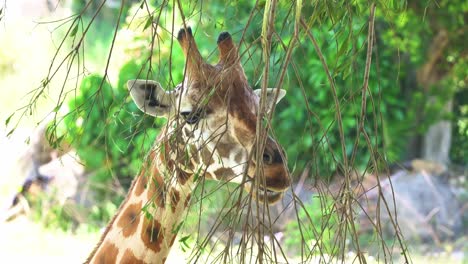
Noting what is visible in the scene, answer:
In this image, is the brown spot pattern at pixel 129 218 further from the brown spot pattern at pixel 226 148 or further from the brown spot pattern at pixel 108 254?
the brown spot pattern at pixel 226 148

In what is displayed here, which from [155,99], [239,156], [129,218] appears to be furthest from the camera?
[129,218]

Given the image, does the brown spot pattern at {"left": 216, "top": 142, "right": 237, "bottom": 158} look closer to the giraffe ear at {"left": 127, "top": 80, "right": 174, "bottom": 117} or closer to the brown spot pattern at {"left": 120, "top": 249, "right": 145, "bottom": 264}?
the giraffe ear at {"left": 127, "top": 80, "right": 174, "bottom": 117}

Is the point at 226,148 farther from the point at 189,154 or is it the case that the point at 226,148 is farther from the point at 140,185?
the point at 140,185

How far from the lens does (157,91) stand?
3.32 metres

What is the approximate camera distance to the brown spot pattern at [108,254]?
3.43 meters

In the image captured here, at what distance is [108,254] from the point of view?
3.44 metres

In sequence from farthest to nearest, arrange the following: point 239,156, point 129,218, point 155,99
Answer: point 129,218, point 155,99, point 239,156

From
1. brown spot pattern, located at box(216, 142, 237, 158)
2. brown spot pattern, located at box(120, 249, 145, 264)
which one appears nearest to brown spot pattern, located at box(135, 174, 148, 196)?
brown spot pattern, located at box(120, 249, 145, 264)

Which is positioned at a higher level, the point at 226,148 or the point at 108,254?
the point at 226,148

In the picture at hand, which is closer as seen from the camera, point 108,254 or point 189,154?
point 189,154

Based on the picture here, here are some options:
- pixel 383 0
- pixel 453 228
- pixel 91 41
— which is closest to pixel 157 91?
pixel 383 0

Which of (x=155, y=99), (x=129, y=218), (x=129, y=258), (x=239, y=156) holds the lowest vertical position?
(x=129, y=258)

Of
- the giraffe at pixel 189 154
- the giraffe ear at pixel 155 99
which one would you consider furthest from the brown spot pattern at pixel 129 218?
the giraffe ear at pixel 155 99

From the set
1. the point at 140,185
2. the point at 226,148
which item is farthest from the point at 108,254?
the point at 226,148
